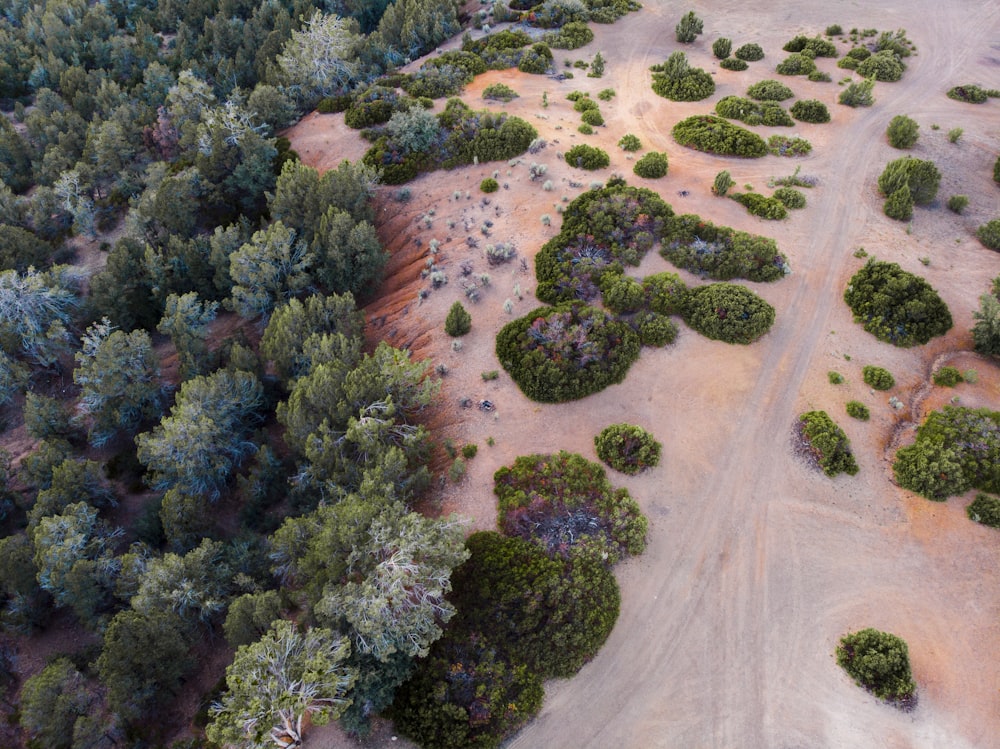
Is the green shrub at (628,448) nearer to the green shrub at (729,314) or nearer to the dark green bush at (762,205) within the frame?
the green shrub at (729,314)

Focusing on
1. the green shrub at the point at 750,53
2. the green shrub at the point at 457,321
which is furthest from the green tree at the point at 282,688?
the green shrub at the point at 750,53

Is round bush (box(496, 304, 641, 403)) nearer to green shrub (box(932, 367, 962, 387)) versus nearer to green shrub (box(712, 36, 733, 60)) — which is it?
green shrub (box(932, 367, 962, 387))

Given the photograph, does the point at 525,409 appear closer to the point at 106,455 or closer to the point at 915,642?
the point at 915,642

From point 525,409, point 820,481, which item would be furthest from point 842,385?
point 525,409

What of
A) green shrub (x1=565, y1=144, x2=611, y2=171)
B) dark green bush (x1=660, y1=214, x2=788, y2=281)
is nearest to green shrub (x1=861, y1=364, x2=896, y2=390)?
dark green bush (x1=660, y1=214, x2=788, y2=281)

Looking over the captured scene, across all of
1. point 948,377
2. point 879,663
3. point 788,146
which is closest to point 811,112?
point 788,146

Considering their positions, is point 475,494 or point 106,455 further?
point 106,455

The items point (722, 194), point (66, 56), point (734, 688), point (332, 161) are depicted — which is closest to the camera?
point (734, 688)
